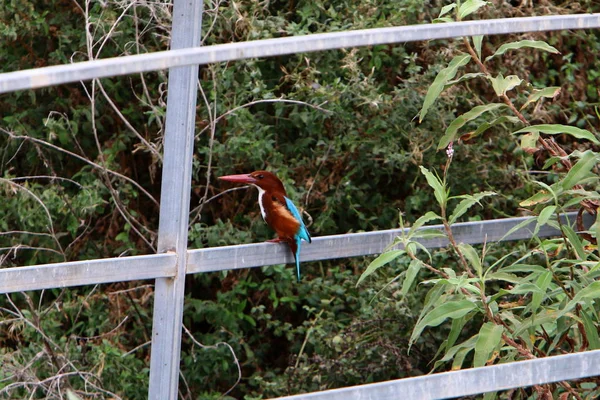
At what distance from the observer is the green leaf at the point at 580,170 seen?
2.41 metres

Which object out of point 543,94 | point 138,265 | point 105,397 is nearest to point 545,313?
point 543,94

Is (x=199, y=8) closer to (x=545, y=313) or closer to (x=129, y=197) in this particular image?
(x=545, y=313)

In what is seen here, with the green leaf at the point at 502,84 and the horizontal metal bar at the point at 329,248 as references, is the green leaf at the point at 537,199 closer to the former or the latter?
the horizontal metal bar at the point at 329,248

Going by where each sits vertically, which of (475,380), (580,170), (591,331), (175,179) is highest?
(175,179)

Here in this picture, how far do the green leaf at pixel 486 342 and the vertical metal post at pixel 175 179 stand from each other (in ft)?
2.26

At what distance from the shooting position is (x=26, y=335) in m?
4.25

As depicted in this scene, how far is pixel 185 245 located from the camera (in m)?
2.01

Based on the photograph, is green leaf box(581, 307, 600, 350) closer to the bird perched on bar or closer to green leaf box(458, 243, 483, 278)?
green leaf box(458, 243, 483, 278)

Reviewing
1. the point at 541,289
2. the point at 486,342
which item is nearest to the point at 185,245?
the point at 486,342

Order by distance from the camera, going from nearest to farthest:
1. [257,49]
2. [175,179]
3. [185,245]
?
1. [257,49]
2. [175,179]
3. [185,245]

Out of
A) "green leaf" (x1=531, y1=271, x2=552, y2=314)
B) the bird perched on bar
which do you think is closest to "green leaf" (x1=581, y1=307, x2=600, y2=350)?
"green leaf" (x1=531, y1=271, x2=552, y2=314)

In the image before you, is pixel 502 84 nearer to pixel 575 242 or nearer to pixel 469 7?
pixel 469 7

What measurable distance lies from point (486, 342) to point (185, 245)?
2.36ft

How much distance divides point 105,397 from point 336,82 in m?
1.58
